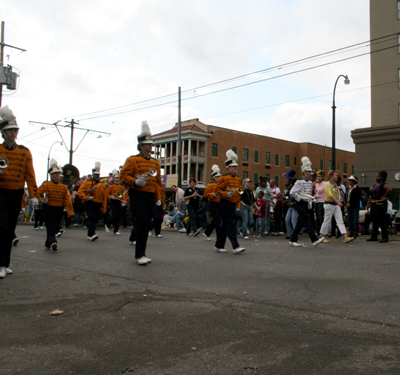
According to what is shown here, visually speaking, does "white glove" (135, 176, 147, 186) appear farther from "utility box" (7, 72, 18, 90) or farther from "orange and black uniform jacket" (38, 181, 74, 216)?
"utility box" (7, 72, 18, 90)

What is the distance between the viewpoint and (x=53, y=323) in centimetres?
386

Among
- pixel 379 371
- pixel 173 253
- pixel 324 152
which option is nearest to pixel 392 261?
pixel 173 253

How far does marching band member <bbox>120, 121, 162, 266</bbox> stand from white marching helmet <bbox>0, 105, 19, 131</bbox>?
71.7 inches

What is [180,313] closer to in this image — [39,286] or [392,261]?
[39,286]

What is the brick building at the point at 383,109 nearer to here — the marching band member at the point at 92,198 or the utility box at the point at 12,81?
the utility box at the point at 12,81

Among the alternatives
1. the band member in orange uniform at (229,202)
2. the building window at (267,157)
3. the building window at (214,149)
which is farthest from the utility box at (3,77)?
the building window at (267,157)

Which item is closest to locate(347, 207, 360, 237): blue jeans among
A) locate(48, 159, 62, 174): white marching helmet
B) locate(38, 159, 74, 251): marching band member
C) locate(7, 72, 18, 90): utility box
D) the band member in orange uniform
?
the band member in orange uniform

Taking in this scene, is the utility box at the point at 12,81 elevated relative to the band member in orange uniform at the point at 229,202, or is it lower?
elevated

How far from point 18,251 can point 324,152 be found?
240 feet

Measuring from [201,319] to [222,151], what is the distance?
205 ft

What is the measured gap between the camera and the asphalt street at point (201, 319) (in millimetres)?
2943

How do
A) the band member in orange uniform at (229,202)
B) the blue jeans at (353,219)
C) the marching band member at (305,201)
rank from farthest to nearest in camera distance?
the blue jeans at (353,219)
the marching band member at (305,201)
the band member in orange uniform at (229,202)

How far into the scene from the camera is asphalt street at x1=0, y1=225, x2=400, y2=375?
294cm

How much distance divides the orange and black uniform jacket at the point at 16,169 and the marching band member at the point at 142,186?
1.44 m
